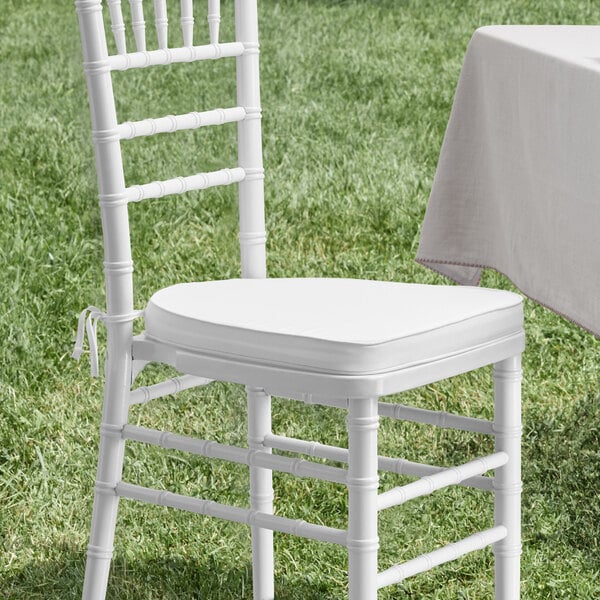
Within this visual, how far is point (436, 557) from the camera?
68.7 inches

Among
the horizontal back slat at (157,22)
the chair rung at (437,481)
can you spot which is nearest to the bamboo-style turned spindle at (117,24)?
the horizontal back slat at (157,22)

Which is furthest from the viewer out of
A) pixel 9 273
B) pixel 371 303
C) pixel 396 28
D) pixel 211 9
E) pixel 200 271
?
pixel 396 28

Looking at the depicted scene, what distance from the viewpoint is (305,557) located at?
7.73ft

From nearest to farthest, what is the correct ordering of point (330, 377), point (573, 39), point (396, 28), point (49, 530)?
1. point (330, 377)
2. point (573, 39)
3. point (49, 530)
4. point (396, 28)

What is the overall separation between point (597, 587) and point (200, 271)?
1.10 metres

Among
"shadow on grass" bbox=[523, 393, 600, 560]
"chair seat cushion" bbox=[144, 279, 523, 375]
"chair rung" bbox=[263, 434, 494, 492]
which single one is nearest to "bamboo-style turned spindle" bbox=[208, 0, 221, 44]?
"chair seat cushion" bbox=[144, 279, 523, 375]

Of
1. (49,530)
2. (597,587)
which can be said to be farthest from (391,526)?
(49,530)

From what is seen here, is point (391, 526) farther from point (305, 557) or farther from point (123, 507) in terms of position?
point (123, 507)

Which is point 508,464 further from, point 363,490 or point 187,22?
point 187,22

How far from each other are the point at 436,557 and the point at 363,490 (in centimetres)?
20

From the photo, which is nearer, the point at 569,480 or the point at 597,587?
the point at 597,587

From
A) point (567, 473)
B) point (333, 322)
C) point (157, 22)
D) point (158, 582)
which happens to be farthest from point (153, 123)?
point (567, 473)

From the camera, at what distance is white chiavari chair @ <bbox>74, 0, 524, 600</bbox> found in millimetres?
1619

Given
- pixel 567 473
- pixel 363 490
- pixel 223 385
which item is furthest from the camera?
pixel 567 473
